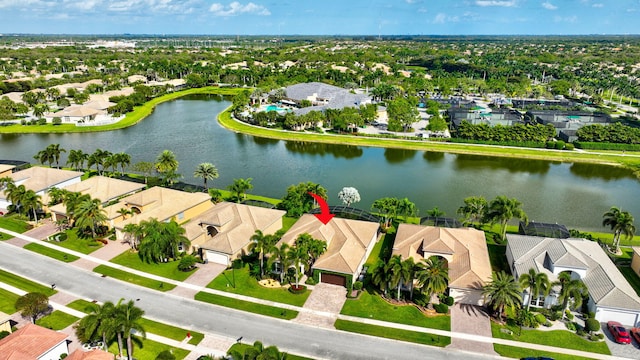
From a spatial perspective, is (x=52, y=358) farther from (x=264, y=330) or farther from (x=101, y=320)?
(x=264, y=330)

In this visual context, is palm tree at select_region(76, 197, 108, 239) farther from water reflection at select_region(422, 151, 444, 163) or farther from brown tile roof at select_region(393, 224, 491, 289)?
water reflection at select_region(422, 151, 444, 163)

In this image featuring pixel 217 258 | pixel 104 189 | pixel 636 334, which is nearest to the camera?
pixel 636 334

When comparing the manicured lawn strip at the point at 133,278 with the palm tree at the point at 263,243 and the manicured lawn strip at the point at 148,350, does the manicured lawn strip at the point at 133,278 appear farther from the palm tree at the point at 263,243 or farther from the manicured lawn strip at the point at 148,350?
the palm tree at the point at 263,243

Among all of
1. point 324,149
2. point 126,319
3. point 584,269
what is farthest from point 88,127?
point 584,269

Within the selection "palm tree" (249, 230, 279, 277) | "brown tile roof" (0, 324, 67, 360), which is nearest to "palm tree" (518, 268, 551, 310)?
"palm tree" (249, 230, 279, 277)

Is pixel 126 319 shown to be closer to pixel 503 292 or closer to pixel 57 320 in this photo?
pixel 57 320

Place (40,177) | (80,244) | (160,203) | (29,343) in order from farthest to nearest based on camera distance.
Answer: (40,177) < (160,203) < (80,244) < (29,343)

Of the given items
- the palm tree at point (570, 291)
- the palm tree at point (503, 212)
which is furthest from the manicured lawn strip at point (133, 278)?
the palm tree at point (503, 212)

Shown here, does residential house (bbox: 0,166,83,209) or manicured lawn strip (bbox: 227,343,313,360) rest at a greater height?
residential house (bbox: 0,166,83,209)
